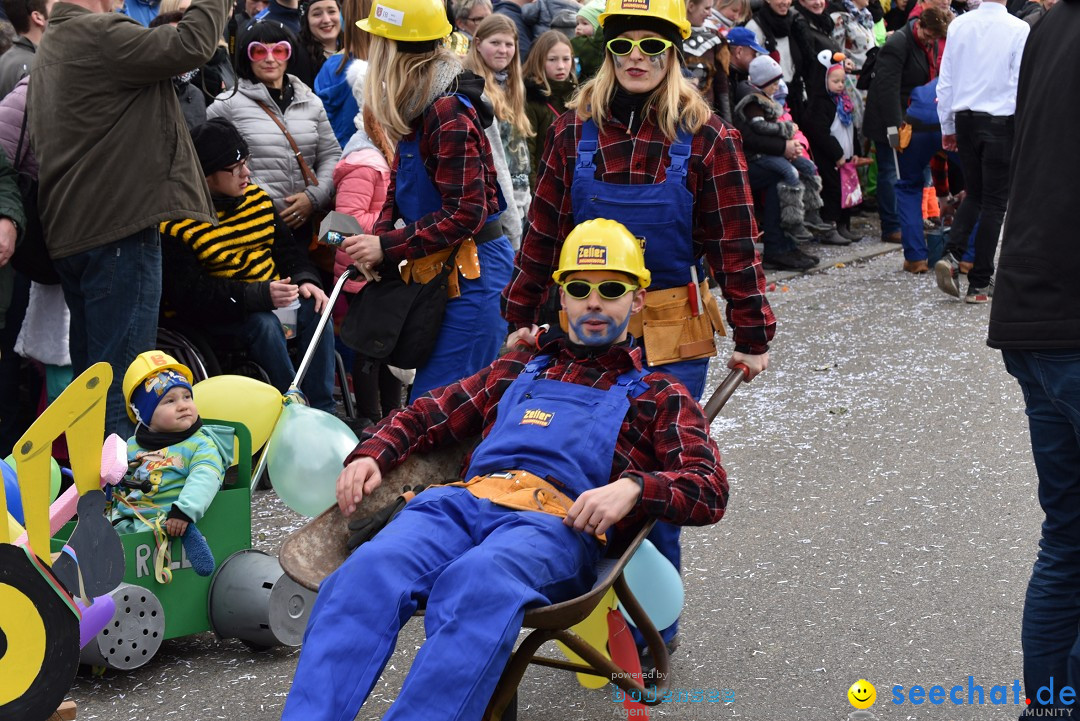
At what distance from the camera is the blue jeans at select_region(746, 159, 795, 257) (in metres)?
10.5

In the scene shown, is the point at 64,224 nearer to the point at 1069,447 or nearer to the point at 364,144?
the point at 364,144

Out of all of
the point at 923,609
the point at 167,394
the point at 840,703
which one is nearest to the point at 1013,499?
the point at 923,609

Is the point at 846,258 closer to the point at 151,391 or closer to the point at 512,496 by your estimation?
the point at 151,391

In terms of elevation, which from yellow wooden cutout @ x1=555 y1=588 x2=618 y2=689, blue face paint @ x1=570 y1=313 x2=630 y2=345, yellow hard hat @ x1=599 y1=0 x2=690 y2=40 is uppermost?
yellow hard hat @ x1=599 y1=0 x2=690 y2=40

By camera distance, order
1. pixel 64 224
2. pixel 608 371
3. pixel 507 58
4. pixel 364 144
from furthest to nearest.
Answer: pixel 507 58 → pixel 364 144 → pixel 64 224 → pixel 608 371

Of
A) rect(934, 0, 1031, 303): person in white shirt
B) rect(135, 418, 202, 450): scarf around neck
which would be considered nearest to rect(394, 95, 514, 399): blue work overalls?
rect(135, 418, 202, 450): scarf around neck

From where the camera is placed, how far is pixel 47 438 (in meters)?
3.00

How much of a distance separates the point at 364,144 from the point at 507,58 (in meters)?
1.19

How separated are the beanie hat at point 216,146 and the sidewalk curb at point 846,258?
5.07m

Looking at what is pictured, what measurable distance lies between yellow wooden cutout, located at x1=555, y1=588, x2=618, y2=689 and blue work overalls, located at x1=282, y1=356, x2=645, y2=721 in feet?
0.68

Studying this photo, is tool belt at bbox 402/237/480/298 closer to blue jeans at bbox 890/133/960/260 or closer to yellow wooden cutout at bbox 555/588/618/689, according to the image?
yellow wooden cutout at bbox 555/588/618/689

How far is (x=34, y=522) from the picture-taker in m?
3.03

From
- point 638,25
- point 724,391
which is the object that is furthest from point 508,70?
point 724,391

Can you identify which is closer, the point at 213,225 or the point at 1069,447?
the point at 1069,447
